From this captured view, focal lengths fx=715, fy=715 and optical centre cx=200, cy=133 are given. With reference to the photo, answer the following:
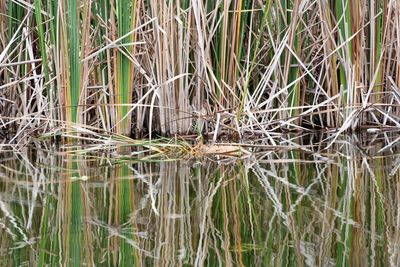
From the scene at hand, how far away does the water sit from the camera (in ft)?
4.71

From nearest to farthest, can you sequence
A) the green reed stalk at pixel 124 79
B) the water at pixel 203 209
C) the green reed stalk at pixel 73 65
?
the water at pixel 203 209 → the green reed stalk at pixel 73 65 → the green reed stalk at pixel 124 79

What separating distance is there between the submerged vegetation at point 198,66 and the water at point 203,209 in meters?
0.38

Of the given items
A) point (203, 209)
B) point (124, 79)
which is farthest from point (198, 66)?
point (203, 209)

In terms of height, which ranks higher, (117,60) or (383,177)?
(117,60)

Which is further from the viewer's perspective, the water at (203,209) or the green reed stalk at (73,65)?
the green reed stalk at (73,65)

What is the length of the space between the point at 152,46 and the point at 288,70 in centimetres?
64

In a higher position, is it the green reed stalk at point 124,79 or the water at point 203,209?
the green reed stalk at point 124,79

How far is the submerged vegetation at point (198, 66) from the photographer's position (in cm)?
299

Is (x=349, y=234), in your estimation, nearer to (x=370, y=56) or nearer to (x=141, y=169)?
(x=141, y=169)

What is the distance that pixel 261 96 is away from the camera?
10.8 ft

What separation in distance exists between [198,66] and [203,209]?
1373 millimetres

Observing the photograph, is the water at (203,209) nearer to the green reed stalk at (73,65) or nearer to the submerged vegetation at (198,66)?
the green reed stalk at (73,65)

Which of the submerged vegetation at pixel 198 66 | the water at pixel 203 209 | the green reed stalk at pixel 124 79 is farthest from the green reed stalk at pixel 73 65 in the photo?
the water at pixel 203 209

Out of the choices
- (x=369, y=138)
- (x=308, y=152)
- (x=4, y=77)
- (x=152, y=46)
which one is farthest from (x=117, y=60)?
(x=369, y=138)
